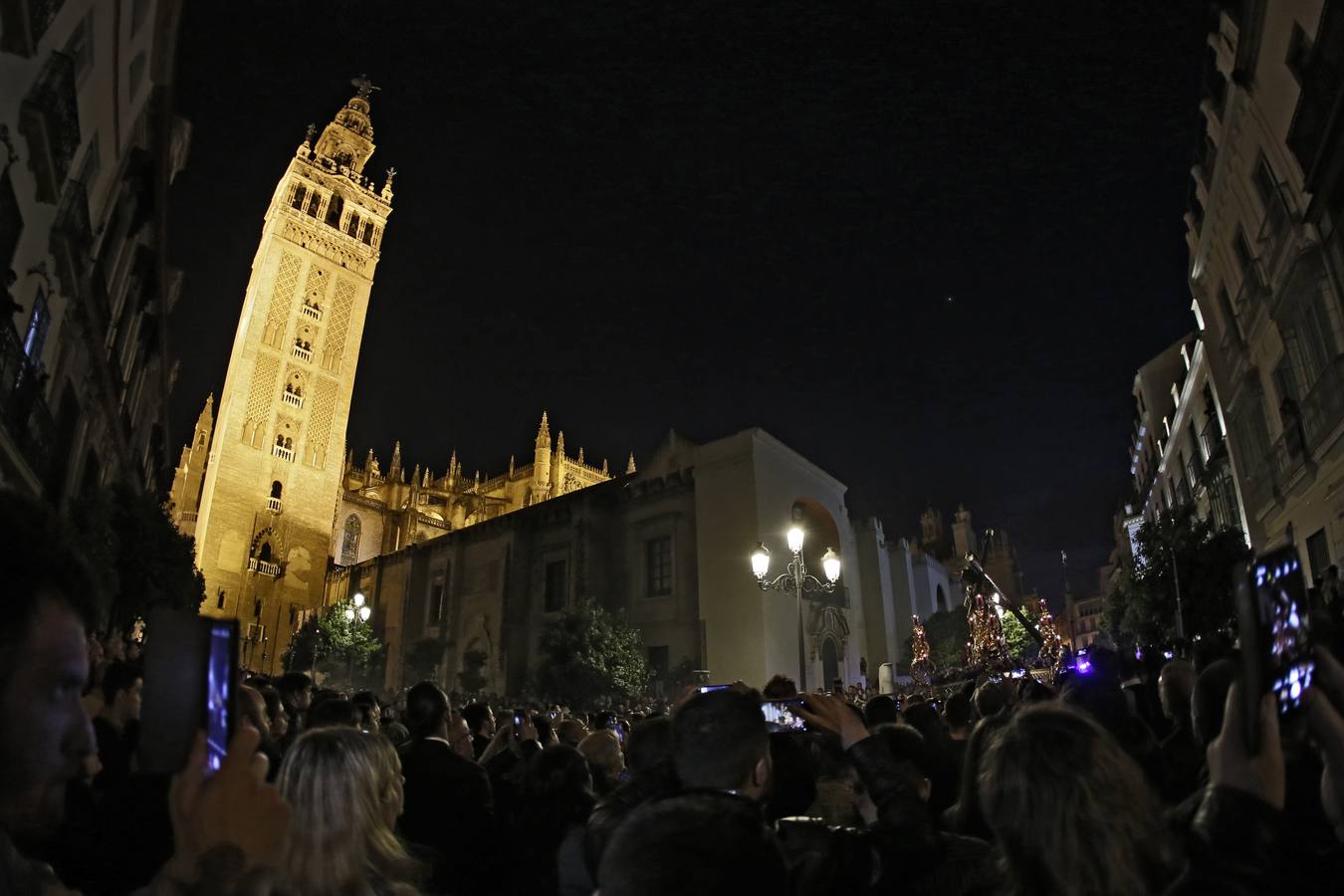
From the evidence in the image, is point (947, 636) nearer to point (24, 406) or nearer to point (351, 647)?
point (351, 647)

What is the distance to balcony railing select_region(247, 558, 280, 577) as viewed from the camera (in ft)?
137

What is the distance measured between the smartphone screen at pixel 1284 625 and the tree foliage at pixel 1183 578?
1942cm

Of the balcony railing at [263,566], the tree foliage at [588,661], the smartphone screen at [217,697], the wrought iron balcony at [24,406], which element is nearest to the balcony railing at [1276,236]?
the smartphone screen at [217,697]

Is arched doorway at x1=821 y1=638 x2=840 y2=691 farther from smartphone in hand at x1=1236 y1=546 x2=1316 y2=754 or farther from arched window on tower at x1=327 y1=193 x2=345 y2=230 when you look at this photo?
arched window on tower at x1=327 y1=193 x2=345 y2=230

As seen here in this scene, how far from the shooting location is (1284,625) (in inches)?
71.6

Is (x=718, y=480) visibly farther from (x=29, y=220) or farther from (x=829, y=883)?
(x=829, y=883)

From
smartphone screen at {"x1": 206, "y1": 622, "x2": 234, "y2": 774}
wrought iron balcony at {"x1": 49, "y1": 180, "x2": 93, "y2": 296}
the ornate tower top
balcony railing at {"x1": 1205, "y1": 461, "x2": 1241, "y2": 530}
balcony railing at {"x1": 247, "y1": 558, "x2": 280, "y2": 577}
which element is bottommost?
smartphone screen at {"x1": 206, "y1": 622, "x2": 234, "y2": 774}

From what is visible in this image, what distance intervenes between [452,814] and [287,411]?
157 feet

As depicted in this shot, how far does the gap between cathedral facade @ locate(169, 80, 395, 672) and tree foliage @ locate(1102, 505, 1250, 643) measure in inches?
1538

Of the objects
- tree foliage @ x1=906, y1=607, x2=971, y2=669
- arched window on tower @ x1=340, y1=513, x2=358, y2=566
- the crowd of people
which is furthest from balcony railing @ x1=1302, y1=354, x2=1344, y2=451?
arched window on tower @ x1=340, y1=513, x2=358, y2=566

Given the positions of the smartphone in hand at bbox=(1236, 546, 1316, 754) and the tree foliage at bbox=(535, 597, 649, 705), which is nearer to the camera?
the smartphone in hand at bbox=(1236, 546, 1316, 754)

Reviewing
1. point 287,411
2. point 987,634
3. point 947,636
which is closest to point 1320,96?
point 987,634

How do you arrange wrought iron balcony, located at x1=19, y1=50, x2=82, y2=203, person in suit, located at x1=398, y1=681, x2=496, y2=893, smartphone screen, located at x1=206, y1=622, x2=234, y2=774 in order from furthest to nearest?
wrought iron balcony, located at x1=19, y1=50, x2=82, y2=203 → person in suit, located at x1=398, y1=681, x2=496, y2=893 → smartphone screen, located at x1=206, y1=622, x2=234, y2=774

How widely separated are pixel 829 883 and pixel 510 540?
34.9 m
